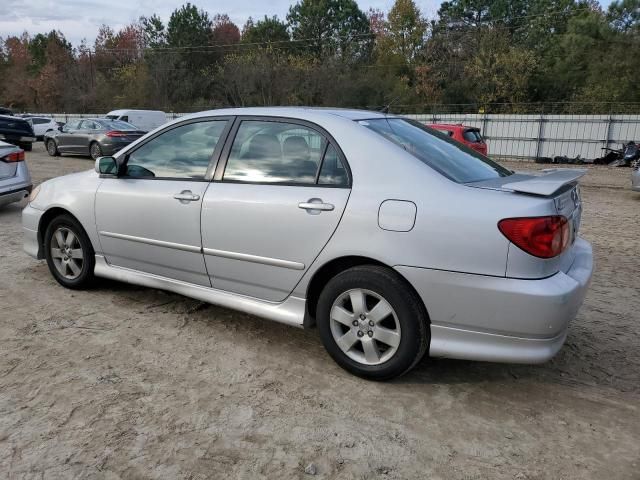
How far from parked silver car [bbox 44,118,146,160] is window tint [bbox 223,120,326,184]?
47.3 ft

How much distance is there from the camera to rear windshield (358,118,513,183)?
3189 millimetres

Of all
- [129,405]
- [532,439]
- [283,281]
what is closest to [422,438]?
A: [532,439]

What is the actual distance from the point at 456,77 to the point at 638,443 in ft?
135

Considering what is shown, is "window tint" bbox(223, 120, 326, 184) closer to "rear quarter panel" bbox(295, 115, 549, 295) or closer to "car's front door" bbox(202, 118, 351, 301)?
"car's front door" bbox(202, 118, 351, 301)

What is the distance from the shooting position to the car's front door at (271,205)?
3.24 metres

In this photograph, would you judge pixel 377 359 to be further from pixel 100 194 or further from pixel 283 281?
pixel 100 194

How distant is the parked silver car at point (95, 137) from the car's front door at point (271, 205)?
47.4 ft

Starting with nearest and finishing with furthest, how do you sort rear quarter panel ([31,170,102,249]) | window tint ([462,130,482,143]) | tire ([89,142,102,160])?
rear quarter panel ([31,170,102,249])
window tint ([462,130,482,143])
tire ([89,142,102,160])

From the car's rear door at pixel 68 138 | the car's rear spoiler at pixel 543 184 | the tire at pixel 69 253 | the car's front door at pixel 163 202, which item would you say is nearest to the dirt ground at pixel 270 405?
the tire at pixel 69 253

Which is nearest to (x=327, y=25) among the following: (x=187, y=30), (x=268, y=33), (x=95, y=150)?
(x=268, y=33)

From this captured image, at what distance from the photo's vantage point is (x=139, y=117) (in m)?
24.0

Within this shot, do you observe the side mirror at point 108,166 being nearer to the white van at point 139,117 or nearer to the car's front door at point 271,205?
the car's front door at point 271,205

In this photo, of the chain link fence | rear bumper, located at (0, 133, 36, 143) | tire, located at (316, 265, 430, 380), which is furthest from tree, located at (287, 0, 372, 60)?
tire, located at (316, 265, 430, 380)

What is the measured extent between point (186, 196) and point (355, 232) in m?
1.36
